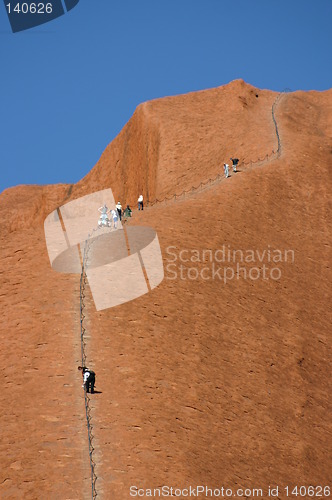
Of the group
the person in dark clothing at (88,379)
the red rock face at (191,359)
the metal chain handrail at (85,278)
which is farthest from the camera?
the person in dark clothing at (88,379)

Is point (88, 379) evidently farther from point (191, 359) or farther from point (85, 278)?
point (85, 278)

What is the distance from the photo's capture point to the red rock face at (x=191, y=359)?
3095 cm

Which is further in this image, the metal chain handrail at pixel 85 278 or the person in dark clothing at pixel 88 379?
the person in dark clothing at pixel 88 379

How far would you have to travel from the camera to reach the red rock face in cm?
3095

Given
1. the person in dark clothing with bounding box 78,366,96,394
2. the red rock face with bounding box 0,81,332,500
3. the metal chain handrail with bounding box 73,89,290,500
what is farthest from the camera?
the person in dark clothing with bounding box 78,366,96,394

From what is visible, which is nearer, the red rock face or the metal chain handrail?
the metal chain handrail

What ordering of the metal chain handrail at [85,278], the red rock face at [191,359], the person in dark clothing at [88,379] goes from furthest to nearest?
the person in dark clothing at [88,379], the red rock face at [191,359], the metal chain handrail at [85,278]

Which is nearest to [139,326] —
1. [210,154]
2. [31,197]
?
[210,154]

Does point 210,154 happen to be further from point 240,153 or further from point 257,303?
point 257,303

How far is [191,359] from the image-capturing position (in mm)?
38000

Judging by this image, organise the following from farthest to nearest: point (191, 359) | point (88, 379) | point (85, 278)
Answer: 1. point (85, 278)
2. point (191, 359)
3. point (88, 379)

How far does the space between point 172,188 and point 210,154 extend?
5407 millimetres

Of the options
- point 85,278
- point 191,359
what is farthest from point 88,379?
point 85,278

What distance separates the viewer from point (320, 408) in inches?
1580
